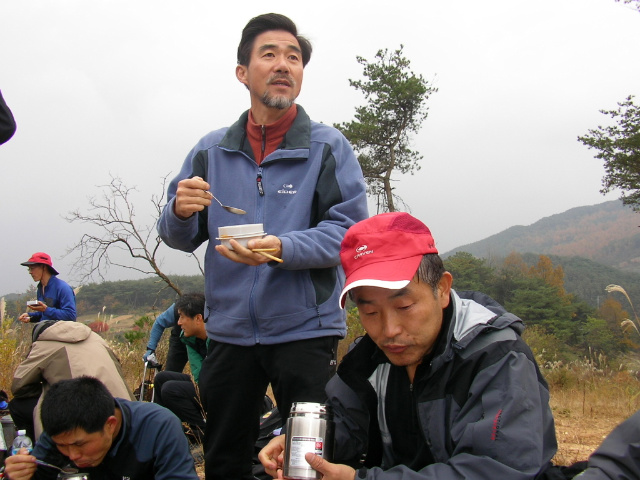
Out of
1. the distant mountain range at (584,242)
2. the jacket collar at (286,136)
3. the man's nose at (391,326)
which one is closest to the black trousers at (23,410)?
the jacket collar at (286,136)

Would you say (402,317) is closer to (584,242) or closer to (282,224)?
(282,224)

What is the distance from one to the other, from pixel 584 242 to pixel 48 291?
132 metres

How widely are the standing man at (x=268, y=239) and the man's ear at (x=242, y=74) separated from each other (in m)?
0.03

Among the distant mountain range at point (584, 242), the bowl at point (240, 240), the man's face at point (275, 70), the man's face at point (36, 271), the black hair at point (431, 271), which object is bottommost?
the black hair at point (431, 271)

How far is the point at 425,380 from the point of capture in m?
1.57

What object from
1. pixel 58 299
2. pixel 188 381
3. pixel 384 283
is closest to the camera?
pixel 384 283

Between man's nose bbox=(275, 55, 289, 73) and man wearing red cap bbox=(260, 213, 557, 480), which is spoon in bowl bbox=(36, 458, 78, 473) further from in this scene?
man's nose bbox=(275, 55, 289, 73)

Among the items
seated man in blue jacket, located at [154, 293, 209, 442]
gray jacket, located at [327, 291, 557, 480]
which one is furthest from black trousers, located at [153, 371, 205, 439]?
gray jacket, located at [327, 291, 557, 480]

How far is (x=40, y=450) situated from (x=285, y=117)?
78.4 inches

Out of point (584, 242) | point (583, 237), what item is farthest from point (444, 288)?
point (583, 237)

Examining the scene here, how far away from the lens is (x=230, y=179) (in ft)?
8.11

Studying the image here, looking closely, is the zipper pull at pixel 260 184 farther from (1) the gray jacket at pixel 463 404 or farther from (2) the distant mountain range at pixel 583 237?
(2) the distant mountain range at pixel 583 237

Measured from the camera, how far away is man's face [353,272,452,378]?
1.53 metres

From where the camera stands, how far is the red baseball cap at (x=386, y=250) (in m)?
1.48
